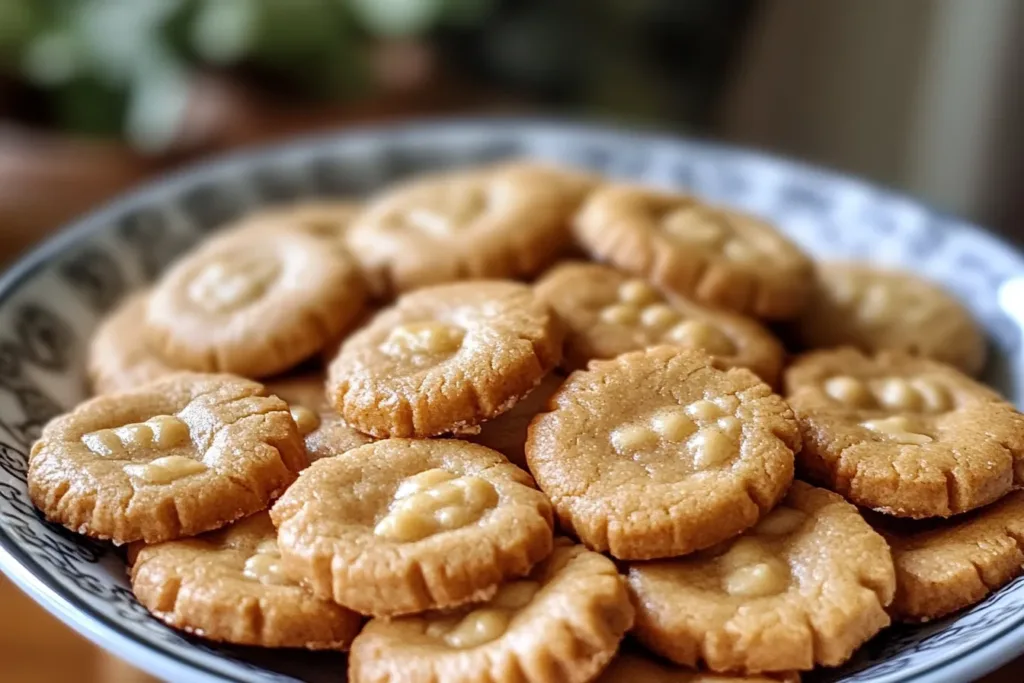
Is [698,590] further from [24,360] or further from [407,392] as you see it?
[24,360]

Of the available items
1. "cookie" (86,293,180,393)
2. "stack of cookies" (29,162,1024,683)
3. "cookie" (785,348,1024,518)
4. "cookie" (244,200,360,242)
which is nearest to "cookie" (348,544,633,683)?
"stack of cookies" (29,162,1024,683)

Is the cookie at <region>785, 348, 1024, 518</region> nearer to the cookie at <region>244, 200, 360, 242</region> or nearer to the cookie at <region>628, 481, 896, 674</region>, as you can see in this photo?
the cookie at <region>628, 481, 896, 674</region>

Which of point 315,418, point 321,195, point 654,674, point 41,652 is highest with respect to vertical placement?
point 321,195

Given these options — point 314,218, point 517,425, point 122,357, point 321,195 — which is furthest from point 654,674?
point 321,195

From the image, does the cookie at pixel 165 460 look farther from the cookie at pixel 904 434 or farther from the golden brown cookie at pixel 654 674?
the cookie at pixel 904 434

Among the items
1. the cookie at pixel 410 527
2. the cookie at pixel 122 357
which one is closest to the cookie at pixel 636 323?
the cookie at pixel 410 527

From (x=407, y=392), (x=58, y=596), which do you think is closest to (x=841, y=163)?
(x=407, y=392)

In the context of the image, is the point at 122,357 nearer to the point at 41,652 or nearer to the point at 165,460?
the point at 165,460
